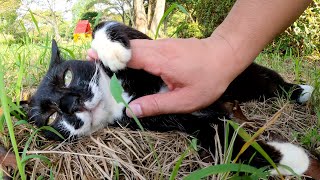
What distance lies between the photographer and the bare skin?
3.86 feet

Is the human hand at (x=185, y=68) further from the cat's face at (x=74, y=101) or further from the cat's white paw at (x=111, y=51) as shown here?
the cat's face at (x=74, y=101)

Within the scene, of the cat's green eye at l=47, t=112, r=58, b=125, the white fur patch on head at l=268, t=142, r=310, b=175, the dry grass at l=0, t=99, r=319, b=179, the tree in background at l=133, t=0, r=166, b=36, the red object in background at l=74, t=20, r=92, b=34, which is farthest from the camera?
the tree in background at l=133, t=0, r=166, b=36

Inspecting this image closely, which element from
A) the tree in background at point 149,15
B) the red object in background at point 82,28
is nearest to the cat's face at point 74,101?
the red object in background at point 82,28

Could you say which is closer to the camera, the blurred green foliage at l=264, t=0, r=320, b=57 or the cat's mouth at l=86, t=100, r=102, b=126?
the cat's mouth at l=86, t=100, r=102, b=126

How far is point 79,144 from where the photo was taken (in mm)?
1236

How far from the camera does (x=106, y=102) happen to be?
57.3 inches

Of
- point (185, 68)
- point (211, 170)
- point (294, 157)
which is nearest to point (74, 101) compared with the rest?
point (185, 68)

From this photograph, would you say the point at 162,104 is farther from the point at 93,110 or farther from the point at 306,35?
the point at 306,35

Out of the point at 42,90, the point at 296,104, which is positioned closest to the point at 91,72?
the point at 42,90

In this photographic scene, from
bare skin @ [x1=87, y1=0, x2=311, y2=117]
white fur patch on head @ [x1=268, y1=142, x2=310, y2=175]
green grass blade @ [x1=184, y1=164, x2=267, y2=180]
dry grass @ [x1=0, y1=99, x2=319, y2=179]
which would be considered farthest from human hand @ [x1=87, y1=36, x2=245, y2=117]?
green grass blade @ [x1=184, y1=164, x2=267, y2=180]

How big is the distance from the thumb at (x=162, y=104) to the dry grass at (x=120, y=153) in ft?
0.34

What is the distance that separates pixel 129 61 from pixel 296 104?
108 cm

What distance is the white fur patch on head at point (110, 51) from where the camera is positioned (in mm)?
1228

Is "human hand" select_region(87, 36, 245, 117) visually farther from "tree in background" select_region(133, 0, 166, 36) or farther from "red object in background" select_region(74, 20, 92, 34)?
"tree in background" select_region(133, 0, 166, 36)
